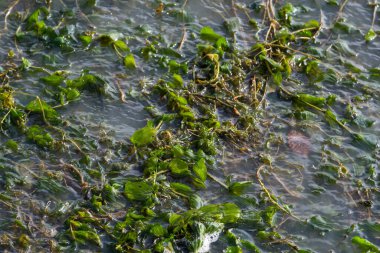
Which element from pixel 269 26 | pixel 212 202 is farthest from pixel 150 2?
pixel 212 202

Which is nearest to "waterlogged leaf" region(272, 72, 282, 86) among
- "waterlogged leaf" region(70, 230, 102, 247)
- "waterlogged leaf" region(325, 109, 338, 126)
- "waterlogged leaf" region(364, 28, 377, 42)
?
"waterlogged leaf" region(325, 109, 338, 126)

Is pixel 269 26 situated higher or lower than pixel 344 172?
higher

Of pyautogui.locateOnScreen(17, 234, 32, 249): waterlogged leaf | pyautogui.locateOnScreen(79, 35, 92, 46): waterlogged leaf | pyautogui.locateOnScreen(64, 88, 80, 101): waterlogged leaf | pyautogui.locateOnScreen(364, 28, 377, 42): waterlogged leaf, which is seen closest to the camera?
pyautogui.locateOnScreen(17, 234, 32, 249): waterlogged leaf

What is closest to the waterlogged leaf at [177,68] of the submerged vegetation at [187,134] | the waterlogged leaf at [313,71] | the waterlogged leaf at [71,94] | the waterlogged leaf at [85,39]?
the submerged vegetation at [187,134]

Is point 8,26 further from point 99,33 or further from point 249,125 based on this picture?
point 249,125

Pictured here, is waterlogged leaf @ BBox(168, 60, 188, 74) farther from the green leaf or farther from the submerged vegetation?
the green leaf

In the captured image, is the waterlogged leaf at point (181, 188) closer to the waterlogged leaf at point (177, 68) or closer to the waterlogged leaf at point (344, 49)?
the waterlogged leaf at point (177, 68)

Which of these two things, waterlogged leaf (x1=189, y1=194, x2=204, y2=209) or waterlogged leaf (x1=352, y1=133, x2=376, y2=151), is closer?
waterlogged leaf (x1=189, y1=194, x2=204, y2=209)
